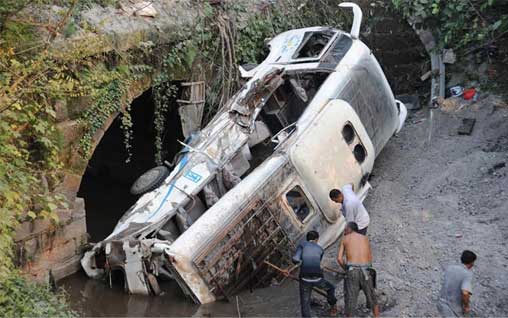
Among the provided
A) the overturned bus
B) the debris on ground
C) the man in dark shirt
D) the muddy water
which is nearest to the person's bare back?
the man in dark shirt

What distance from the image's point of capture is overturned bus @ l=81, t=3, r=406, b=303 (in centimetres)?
808

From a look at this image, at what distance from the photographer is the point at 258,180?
8.48 metres

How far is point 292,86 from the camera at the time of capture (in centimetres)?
1048

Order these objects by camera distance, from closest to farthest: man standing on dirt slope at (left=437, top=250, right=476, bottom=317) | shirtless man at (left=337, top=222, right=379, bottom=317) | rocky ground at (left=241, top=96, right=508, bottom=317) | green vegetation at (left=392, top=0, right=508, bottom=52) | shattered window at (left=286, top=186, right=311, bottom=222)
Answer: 1. man standing on dirt slope at (left=437, top=250, right=476, bottom=317)
2. shirtless man at (left=337, top=222, right=379, bottom=317)
3. rocky ground at (left=241, top=96, right=508, bottom=317)
4. shattered window at (left=286, top=186, right=311, bottom=222)
5. green vegetation at (left=392, top=0, right=508, bottom=52)

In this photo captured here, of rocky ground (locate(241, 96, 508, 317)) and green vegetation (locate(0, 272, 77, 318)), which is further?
rocky ground (locate(241, 96, 508, 317))

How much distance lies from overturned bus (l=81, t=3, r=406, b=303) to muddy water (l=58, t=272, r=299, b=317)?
0.14 meters

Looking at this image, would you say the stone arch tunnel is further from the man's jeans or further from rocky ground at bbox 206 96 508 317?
the man's jeans

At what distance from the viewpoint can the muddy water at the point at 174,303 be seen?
8000 millimetres

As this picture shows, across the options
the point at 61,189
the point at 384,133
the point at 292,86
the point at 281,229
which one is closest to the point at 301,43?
the point at 292,86

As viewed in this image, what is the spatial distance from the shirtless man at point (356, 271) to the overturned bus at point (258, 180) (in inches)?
49.9

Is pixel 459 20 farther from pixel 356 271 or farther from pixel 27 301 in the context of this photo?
pixel 27 301

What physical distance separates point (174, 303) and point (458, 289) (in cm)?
341

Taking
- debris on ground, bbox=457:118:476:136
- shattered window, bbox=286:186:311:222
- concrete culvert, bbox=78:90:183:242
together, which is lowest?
concrete culvert, bbox=78:90:183:242

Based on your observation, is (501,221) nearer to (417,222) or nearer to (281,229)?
(417,222)
